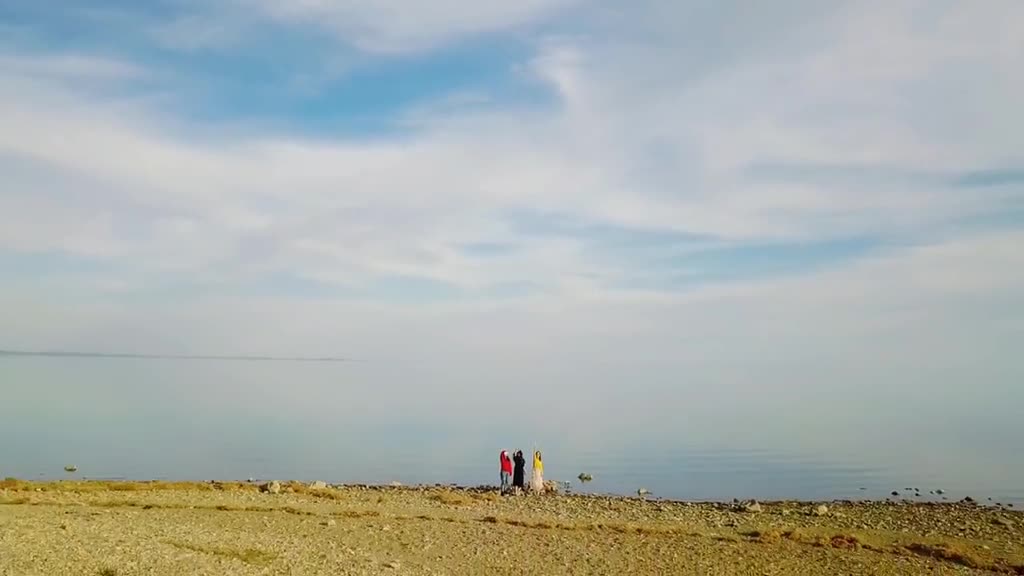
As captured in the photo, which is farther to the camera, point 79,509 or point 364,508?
point 364,508

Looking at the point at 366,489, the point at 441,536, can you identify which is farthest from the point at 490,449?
the point at 441,536

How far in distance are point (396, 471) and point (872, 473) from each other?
26.7 m

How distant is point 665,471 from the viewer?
162ft

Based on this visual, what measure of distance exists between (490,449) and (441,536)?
1556 inches

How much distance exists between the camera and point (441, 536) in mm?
20781

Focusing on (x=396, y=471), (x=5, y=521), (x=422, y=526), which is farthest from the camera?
(x=396, y=471)

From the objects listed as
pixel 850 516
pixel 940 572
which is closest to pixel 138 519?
pixel 940 572

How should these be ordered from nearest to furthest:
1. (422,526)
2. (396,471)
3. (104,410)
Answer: (422,526)
(396,471)
(104,410)

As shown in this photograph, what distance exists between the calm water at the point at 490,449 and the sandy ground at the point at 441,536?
504 inches

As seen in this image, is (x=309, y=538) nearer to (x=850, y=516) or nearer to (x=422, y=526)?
(x=422, y=526)

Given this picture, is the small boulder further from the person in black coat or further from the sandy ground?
the person in black coat

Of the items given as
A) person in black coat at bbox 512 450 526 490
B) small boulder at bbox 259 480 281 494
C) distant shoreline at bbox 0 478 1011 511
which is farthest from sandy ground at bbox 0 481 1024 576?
person in black coat at bbox 512 450 526 490

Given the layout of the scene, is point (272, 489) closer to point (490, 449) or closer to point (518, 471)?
point (518, 471)

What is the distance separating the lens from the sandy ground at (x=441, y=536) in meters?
16.2
